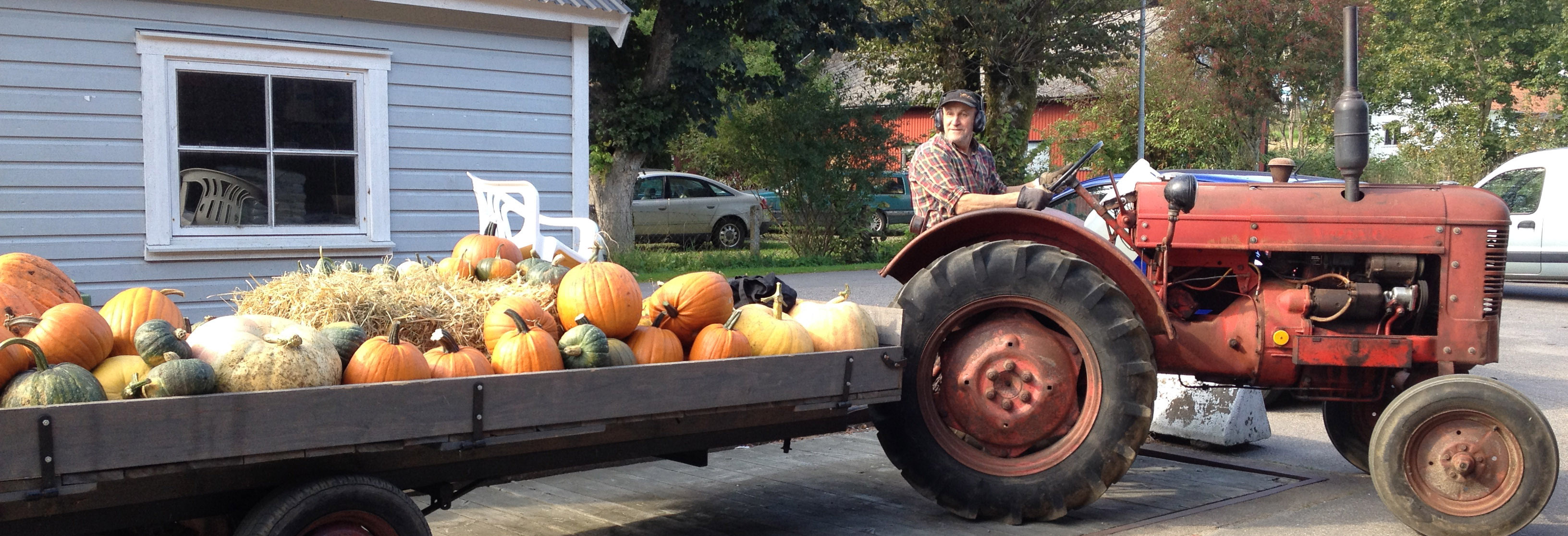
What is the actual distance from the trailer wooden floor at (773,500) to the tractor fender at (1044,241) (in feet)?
2.92

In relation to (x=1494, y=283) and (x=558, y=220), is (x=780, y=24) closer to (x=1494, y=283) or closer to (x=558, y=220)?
(x=558, y=220)

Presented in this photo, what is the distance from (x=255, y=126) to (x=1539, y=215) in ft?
46.6

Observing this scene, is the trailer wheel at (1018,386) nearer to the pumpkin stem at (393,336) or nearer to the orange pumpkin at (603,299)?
the orange pumpkin at (603,299)

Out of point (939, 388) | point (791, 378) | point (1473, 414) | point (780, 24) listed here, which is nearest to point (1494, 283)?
point (1473, 414)

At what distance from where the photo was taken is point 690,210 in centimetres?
2128

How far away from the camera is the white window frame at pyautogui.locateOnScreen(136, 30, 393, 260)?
7742mm

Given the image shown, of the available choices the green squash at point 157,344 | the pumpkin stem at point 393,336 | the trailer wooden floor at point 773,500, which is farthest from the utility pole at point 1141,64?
the green squash at point 157,344

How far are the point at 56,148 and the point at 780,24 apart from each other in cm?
995

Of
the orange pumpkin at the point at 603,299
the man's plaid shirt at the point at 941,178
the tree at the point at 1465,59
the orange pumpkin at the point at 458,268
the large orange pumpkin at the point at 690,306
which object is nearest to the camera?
the orange pumpkin at the point at 603,299

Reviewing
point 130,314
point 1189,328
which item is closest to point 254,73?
point 130,314

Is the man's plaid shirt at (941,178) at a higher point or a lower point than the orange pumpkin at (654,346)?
higher

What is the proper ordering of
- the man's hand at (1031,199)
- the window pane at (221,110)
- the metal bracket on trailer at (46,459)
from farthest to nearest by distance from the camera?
the window pane at (221,110), the man's hand at (1031,199), the metal bracket on trailer at (46,459)

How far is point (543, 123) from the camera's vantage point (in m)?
9.62

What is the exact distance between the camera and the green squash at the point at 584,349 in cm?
392
